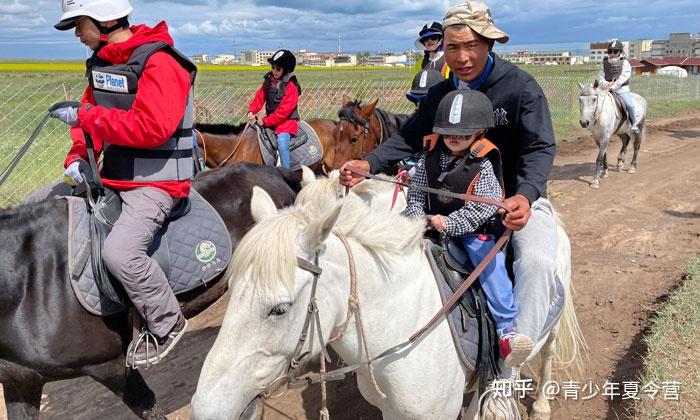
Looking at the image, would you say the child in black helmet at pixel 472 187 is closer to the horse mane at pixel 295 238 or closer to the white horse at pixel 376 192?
the horse mane at pixel 295 238

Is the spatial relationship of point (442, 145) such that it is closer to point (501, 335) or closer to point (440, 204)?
point (440, 204)

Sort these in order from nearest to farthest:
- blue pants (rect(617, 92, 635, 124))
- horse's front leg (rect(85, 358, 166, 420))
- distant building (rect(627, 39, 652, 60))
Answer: horse's front leg (rect(85, 358, 166, 420)) < blue pants (rect(617, 92, 635, 124)) < distant building (rect(627, 39, 652, 60))

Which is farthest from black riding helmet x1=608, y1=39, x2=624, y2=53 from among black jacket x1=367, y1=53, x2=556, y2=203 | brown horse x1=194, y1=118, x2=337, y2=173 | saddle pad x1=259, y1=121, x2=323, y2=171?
black jacket x1=367, y1=53, x2=556, y2=203

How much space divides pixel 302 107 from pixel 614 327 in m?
15.9

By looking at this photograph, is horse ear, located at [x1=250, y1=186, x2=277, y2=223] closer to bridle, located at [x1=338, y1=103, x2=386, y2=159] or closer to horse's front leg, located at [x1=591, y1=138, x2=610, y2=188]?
bridle, located at [x1=338, y1=103, x2=386, y2=159]

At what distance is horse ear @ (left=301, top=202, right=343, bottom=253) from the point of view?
68.8 inches

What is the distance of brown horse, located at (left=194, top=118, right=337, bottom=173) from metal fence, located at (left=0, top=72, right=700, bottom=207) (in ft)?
10.3

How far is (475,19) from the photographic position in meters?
2.38

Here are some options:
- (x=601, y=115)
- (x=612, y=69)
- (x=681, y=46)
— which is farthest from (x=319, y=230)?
(x=681, y=46)

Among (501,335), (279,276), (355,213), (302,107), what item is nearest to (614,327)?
(501,335)

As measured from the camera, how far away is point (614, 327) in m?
4.68

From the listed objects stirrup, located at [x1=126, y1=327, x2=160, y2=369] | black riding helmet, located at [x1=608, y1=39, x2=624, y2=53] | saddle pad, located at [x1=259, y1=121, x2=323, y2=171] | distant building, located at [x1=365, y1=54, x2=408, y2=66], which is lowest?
stirrup, located at [x1=126, y1=327, x2=160, y2=369]

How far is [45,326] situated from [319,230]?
189 cm

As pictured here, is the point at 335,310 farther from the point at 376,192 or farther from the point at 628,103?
the point at 628,103
